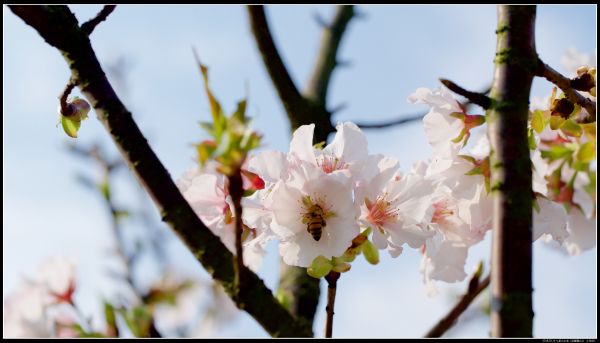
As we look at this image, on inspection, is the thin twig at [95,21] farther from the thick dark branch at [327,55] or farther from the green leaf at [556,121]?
the thick dark branch at [327,55]

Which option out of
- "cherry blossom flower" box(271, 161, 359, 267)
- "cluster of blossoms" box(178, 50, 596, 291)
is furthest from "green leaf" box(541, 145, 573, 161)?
"cherry blossom flower" box(271, 161, 359, 267)

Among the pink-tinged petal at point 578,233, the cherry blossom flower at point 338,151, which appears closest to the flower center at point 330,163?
the cherry blossom flower at point 338,151

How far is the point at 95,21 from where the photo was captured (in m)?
0.83

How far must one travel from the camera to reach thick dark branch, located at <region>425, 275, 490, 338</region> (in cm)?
113

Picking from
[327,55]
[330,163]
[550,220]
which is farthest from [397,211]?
[327,55]

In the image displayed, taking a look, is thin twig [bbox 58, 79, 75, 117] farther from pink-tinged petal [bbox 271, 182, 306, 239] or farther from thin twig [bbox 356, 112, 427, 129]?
thin twig [bbox 356, 112, 427, 129]

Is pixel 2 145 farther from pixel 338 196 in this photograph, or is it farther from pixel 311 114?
pixel 311 114

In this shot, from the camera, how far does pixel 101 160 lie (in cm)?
125

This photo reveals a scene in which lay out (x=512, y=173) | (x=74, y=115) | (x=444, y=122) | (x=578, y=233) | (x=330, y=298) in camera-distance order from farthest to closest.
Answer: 1. (x=578, y=233)
2. (x=444, y=122)
3. (x=74, y=115)
4. (x=330, y=298)
5. (x=512, y=173)

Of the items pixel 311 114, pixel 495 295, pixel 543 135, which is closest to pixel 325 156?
pixel 495 295

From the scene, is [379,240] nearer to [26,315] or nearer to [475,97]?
[475,97]

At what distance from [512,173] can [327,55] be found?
1.68 meters

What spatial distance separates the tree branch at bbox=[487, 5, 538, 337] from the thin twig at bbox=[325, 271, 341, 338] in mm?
238

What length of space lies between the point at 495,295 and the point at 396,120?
1220 millimetres
